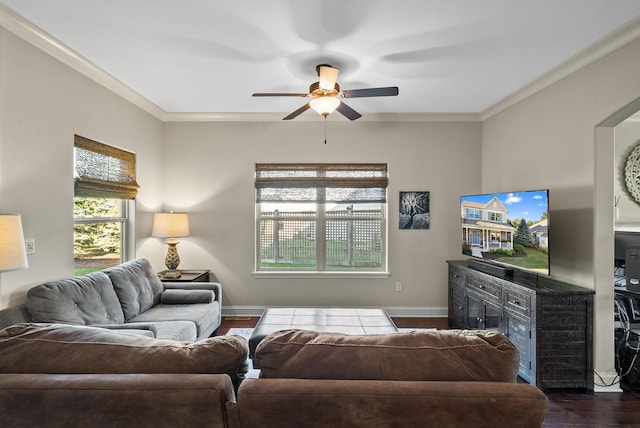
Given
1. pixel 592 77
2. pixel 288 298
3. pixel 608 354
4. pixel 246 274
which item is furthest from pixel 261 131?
pixel 608 354

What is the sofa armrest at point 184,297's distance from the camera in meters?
3.30

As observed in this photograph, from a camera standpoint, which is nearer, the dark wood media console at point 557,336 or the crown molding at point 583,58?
the crown molding at point 583,58

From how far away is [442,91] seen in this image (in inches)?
135

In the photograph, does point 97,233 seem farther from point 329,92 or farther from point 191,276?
point 329,92

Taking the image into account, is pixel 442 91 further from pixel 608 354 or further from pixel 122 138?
pixel 122 138

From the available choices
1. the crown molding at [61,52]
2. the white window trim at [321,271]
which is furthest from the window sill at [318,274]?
the crown molding at [61,52]

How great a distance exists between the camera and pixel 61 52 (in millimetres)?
2557

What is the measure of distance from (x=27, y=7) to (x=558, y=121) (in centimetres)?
423

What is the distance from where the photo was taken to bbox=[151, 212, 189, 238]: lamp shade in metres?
3.77

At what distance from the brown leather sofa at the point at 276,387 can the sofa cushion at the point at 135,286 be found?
1.87 m

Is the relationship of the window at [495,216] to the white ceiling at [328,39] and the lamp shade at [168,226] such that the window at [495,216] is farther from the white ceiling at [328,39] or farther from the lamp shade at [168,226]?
the lamp shade at [168,226]

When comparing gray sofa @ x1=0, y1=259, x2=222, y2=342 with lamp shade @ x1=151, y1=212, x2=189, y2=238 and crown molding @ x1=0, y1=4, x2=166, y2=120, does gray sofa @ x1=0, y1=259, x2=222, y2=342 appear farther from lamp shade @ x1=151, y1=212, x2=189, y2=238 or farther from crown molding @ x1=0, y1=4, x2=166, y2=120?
crown molding @ x1=0, y1=4, x2=166, y2=120

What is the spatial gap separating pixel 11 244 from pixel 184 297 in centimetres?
176

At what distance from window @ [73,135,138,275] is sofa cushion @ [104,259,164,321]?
1.07 feet
